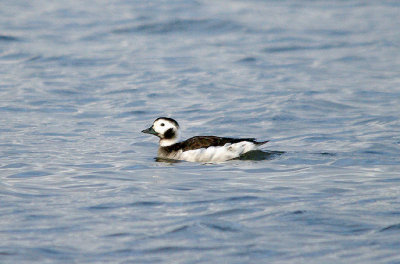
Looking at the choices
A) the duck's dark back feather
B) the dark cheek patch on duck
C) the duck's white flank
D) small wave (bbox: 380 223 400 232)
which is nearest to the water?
small wave (bbox: 380 223 400 232)

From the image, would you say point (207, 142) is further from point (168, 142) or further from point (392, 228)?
point (392, 228)

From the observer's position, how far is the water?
30.5 ft

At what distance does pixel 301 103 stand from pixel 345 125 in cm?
257

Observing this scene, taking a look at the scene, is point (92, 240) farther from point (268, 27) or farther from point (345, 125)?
point (268, 27)

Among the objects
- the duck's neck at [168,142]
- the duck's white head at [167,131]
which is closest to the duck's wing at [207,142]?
the duck's neck at [168,142]

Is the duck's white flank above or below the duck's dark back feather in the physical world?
below

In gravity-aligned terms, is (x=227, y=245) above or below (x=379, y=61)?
below

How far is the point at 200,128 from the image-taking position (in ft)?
56.5

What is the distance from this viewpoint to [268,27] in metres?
29.1

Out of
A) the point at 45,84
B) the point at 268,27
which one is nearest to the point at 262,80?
the point at 45,84

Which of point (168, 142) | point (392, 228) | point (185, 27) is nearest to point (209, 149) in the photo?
point (168, 142)

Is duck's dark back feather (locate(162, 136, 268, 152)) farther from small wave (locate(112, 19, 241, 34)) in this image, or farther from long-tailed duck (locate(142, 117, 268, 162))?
small wave (locate(112, 19, 241, 34))

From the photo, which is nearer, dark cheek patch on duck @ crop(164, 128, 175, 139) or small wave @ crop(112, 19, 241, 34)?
dark cheek patch on duck @ crop(164, 128, 175, 139)

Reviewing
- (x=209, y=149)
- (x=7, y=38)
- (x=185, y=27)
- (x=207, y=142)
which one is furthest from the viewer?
(x=185, y=27)
